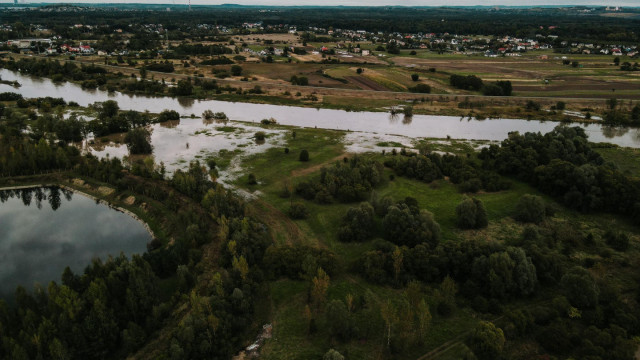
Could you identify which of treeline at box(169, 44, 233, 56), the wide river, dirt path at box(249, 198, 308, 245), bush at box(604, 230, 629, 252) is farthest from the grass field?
treeline at box(169, 44, 233, 56)

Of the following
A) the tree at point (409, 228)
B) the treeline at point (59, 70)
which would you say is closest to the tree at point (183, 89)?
the treeline at point (59, 70)

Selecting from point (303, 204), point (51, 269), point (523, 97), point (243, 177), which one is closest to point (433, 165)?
point (303, 204)

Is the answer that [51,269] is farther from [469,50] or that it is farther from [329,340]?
[469,50]

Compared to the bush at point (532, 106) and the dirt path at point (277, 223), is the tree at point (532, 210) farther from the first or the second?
the bush at point (532, 106)

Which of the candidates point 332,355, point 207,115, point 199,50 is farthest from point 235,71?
point 332,355

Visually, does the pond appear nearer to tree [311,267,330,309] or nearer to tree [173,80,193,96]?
tree [311,267,330,309]
